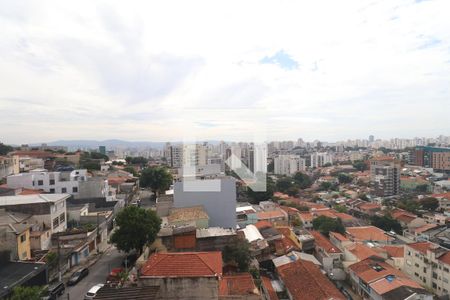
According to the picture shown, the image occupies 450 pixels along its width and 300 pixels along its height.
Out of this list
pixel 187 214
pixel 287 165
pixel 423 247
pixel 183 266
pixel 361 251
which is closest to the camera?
pixel 183 266

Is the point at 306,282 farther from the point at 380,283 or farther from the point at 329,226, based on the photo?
the point at 329,226

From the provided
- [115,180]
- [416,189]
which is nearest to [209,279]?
[115,180]

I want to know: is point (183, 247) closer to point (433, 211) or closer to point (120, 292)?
point (120, 292)

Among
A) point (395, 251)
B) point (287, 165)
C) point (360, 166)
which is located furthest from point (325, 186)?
point (395, 251)

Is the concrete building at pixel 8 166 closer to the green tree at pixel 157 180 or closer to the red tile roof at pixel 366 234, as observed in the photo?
the green tree at pixel 157 180

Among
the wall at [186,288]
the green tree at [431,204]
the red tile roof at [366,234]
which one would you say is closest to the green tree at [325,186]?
the green tree at [431,204]

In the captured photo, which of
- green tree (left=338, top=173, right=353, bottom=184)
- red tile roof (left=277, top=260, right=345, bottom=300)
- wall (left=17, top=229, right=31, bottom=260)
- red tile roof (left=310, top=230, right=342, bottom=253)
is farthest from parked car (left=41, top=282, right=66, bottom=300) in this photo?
green tree (left=338, top=173, right=353, bottom=184)

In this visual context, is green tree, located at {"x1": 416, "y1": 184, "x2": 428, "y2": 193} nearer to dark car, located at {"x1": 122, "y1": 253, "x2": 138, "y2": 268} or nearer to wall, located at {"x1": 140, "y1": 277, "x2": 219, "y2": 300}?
dark car, located at {"x1": 122, "y1": 253, "x2": 138, "y2": 268}
